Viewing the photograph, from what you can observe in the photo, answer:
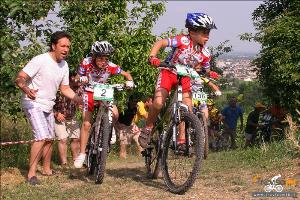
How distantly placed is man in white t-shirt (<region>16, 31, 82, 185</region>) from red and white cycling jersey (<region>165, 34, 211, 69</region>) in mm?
1510

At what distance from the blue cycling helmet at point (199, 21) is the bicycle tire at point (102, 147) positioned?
A: 1.61 metres

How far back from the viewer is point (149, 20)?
36.1 ft

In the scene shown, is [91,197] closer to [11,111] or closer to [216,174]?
[216,174]

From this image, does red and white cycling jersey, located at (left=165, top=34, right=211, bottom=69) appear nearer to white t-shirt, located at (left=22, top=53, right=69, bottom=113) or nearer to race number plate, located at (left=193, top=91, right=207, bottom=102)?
race number plate, located at (left=193, top=91, right=207, bottom=102)

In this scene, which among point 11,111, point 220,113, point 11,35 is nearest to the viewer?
point 11,35

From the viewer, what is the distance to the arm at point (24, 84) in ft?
17.8

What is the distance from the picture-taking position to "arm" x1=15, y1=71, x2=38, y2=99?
543 cm

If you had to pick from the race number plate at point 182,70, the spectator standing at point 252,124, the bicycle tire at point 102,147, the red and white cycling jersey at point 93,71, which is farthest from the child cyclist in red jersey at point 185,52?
the spectator standing at point 252,124

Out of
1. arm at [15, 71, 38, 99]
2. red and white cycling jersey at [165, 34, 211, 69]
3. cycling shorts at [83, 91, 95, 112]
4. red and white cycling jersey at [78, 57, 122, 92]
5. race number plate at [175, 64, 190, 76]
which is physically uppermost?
red and white cycling jersey at [165, 34, 211, 69]

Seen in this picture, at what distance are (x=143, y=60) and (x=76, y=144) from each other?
3.21 m

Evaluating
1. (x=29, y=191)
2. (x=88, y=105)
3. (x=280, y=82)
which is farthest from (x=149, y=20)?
(x=29, y=191)

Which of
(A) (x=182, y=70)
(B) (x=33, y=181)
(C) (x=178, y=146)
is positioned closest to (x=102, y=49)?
(A) (x=182, y=70)

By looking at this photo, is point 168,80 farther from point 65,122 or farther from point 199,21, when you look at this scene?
point 65,122

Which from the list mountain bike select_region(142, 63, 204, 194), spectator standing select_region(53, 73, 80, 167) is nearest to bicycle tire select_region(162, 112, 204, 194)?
mountain bike select_region(142, 63, 204, 194)
